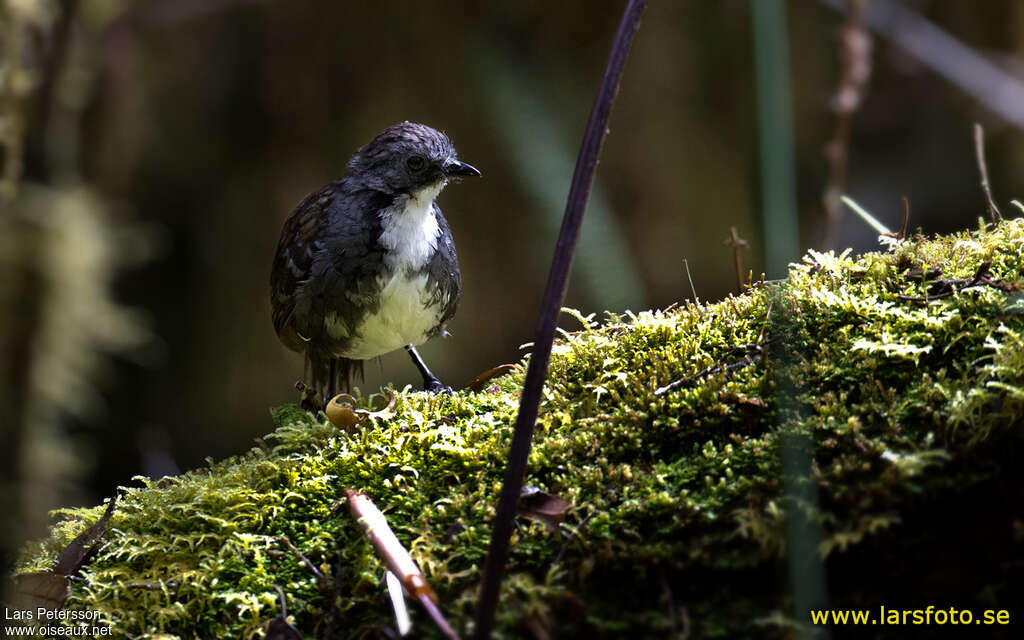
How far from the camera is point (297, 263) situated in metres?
2.88

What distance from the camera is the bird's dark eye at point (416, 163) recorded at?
280 centimetres

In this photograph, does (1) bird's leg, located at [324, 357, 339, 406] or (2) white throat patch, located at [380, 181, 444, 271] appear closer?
(2) white throat patch, located at [380, 181, 444, 271]

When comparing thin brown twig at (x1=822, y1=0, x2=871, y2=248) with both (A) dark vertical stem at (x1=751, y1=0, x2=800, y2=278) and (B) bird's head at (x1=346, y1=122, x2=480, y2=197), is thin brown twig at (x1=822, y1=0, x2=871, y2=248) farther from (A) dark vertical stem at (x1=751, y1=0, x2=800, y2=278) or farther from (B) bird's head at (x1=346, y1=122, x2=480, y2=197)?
(B) bird's head at (x1=346, y1=122, x2=480, y2=197)

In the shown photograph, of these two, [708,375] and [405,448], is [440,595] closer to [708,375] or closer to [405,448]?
[405,448]

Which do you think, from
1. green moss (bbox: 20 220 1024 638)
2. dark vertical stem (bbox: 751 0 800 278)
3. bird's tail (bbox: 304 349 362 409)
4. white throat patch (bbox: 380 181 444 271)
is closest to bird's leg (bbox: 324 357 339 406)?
bird's tail (bbox: 304 349 362 409)

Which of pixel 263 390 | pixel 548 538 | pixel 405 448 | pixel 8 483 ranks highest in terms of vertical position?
pixel 263 390

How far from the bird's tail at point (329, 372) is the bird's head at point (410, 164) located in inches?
27.2

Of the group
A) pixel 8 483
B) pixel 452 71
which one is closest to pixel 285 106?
pixel 452 71

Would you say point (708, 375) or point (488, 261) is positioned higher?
point (488, 261)

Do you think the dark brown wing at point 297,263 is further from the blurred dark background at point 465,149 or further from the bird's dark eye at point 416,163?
the blurred dark background at point 465,149

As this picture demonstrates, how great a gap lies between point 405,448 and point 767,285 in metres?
0.94

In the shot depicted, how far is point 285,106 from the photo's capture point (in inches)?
Result: 206

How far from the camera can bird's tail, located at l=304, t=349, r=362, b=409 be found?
3073 millimetres

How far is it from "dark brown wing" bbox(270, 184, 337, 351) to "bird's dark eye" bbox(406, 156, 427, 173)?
0.32m
